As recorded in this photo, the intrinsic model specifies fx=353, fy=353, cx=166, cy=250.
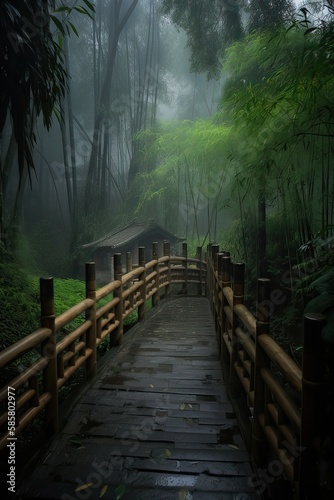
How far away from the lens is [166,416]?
2.29 metres

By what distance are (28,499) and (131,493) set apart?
47 cm

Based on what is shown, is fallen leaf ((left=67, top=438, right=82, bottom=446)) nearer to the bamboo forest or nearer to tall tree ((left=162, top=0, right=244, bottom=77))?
the bamboo forest

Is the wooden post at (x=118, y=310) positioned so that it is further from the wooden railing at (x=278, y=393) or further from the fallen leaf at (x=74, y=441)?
the fallen leaf at (x=74, y=441)

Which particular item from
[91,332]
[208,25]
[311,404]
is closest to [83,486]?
[311,404]

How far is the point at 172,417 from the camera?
7.48 feet

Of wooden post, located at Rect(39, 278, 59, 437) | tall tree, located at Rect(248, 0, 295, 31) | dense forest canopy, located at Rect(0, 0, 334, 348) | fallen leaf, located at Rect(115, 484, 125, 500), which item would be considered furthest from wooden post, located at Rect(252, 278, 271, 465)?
tall tree, located at Rect(248, 0, 295, 31)

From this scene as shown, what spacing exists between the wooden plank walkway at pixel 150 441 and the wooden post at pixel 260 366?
110 mm

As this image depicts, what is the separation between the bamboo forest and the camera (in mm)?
2945

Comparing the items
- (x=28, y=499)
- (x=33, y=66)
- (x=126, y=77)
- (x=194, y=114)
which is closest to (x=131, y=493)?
(x=28, y=499)

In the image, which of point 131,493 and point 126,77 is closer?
point 131,493

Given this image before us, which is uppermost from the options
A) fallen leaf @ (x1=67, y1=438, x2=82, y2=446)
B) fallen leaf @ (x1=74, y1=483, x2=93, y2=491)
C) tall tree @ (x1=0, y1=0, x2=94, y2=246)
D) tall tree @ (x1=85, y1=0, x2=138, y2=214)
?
tall tree @ (x1=85, y1=0, x2=138, y2=214)

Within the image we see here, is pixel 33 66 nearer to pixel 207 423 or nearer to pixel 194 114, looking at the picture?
pixel 207 423

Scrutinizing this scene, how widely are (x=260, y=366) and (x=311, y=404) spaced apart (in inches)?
23.3

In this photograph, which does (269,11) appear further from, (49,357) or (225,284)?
(49,357)
